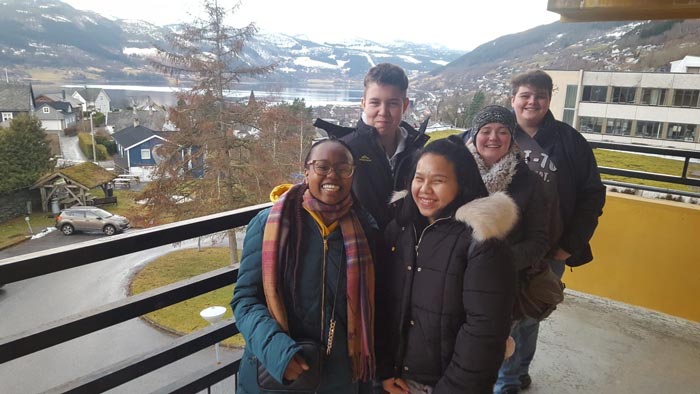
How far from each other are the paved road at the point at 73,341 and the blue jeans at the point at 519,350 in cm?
669

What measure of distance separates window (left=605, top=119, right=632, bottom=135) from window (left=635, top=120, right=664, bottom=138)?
12cm

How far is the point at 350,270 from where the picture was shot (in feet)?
3.96

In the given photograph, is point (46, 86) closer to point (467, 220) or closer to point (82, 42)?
point (82, 42)

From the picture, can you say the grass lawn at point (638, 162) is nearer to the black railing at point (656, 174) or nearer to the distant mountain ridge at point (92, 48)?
the black railing at point (656, 174)

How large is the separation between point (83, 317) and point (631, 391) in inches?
101

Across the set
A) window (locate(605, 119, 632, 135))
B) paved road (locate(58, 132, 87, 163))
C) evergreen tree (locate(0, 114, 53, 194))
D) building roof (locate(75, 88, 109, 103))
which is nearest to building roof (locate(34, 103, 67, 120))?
paved road (locate(58, 132, 87, 163))

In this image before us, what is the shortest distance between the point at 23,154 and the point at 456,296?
40.6ft

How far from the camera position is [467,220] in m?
1.13

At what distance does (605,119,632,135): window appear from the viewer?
4945 mm

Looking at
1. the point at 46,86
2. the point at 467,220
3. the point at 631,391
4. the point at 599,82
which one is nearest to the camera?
the point at 467,220

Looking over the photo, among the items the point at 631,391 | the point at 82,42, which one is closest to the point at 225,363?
the point at 631,391

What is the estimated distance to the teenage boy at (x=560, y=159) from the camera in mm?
1844

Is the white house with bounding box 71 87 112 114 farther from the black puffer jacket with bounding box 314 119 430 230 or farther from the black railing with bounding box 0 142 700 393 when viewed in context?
the black puffer jacket with bounding box 314 119 430 230

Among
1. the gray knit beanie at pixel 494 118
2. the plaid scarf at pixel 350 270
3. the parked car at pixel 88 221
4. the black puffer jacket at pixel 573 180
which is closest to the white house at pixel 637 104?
the black puffer jacket at pixel 573 180
